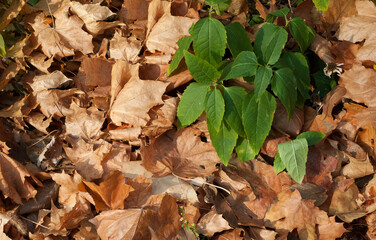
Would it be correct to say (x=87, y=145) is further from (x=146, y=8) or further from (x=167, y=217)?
(x=146, y=8)

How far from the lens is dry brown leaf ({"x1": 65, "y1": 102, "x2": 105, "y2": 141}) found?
2.14 metres

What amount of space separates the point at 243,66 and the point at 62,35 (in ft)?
4.24

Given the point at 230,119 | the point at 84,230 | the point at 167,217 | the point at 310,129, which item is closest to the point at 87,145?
the point at 84,230

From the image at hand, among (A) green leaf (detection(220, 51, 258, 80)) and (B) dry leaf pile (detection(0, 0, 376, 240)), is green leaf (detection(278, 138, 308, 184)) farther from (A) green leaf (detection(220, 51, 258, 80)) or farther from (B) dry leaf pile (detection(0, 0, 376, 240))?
(A) green leaf (detection(220, 51, 258, 80))

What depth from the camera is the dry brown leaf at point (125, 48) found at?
2316 millimetres

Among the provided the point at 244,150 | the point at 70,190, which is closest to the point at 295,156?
the point at 244,150

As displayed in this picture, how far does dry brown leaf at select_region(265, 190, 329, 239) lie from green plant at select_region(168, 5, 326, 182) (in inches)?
5.0

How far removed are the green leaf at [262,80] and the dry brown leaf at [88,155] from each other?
907 millimetres

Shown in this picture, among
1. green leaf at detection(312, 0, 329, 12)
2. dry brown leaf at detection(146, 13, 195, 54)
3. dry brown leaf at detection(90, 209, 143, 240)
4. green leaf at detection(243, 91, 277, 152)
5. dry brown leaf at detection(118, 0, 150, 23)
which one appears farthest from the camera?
dry brown leaf at detection(118, 0, 150, 23)

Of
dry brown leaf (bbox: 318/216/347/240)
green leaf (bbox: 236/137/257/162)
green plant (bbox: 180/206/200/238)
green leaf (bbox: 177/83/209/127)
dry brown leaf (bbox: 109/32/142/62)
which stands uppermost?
dry brown leaf (bbox: 109/32/142/62)

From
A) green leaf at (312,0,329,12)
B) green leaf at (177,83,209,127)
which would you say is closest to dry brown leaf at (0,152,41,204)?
green leaf at (177,83,209,127)

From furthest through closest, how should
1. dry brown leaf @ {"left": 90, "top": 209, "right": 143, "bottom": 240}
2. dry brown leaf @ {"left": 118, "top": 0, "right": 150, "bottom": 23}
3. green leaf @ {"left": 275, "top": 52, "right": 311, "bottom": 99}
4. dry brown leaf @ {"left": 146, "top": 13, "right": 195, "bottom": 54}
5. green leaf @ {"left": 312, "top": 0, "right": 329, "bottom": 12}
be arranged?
dry brown leaf @ {"left": 118, "top": 0, "right": 150, "bottom": 23}
dry brown leaf @ {"left": 146, "top": 13, "right": 195, "bottom": 54}
green leaf @ {"left": 275, "top": 52, "right": 311, "bottom": 99}
green leaf @ {"left": 312, "top": 0, "right": 329, "bottom": 12}
dry brown leaf @ {"left": 90, "top": 209, "right": 143, "bottom": 240}

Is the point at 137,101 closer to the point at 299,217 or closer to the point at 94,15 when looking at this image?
the point at 94,15

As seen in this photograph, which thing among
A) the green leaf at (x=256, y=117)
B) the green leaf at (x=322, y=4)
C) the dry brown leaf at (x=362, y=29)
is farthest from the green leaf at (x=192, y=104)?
the dry brown leaf at (x=362, y=29)
